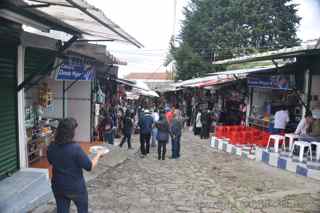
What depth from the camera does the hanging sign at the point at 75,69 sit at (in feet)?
26.3

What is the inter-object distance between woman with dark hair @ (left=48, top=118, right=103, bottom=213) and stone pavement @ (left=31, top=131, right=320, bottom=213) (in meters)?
1.95

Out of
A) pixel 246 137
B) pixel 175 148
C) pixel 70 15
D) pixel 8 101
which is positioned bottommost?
pixel 175 148

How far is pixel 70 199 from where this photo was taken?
3.52 metres

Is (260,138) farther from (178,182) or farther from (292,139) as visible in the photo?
(178,182)

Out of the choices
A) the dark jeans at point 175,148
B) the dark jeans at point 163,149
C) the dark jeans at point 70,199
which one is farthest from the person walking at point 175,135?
the dark jeans at point 70,199

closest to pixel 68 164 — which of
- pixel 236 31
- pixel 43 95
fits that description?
pixel 43 95

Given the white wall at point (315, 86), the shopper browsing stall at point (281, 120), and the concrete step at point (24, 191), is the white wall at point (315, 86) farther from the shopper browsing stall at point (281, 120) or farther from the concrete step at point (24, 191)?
the concrete step at point (24, 191)

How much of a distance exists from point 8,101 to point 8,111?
19 cm

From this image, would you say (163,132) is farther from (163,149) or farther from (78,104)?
(78,104)

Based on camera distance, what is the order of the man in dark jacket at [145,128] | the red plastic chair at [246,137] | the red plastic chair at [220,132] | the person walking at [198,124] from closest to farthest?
the man in dark jacket at [145,128] < the red plastic chair at [246,137] < the red plastic chair at [220,132] < the person walking at [198,124]

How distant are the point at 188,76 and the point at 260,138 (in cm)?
1568

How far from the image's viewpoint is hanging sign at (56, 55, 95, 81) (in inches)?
315

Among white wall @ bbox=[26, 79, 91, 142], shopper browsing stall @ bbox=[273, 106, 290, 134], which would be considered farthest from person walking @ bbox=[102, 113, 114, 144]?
shopper browsing stall @ bbox=[273, 106, 290, 134]

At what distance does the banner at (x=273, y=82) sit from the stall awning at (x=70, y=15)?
6862mm
